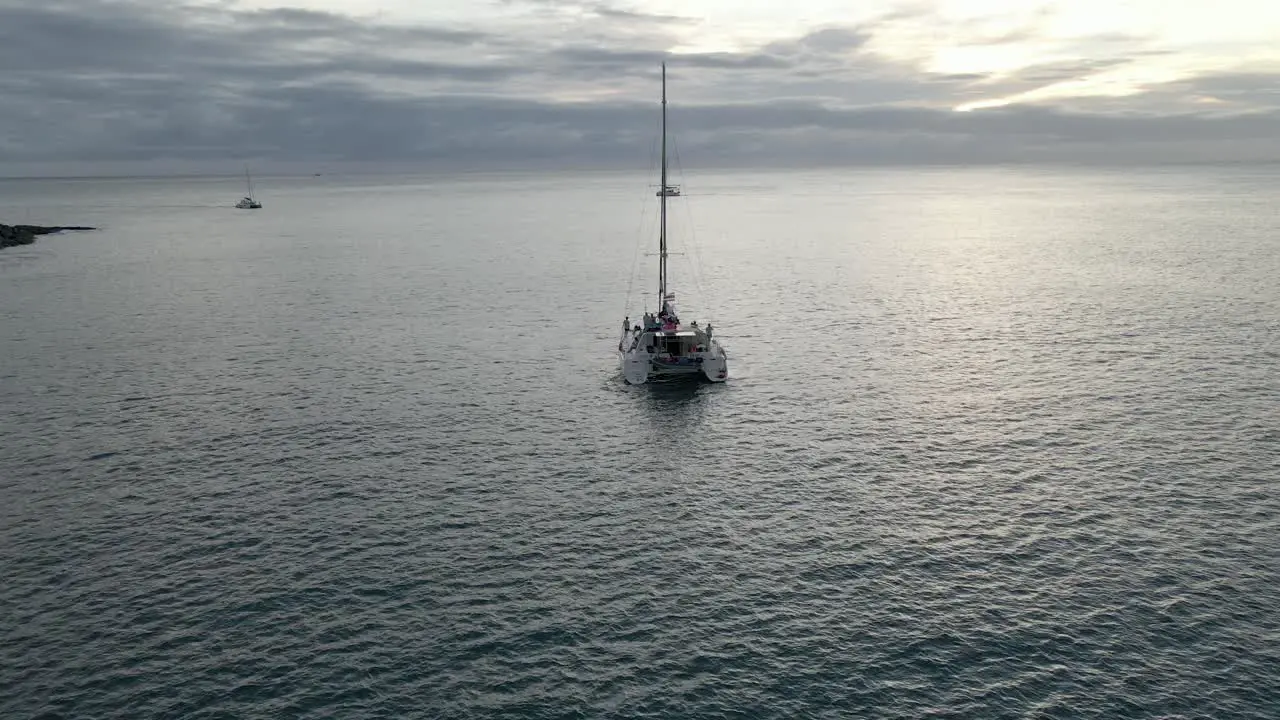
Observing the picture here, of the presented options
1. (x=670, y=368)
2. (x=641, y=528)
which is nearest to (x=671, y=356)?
(x=670, y=368)

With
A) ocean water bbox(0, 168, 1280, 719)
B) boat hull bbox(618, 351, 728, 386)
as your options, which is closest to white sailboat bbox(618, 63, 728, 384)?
boat hull bbox(618, 351, 728, 386)

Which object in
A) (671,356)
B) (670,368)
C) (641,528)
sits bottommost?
(641,528)

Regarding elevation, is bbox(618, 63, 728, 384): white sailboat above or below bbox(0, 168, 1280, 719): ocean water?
above

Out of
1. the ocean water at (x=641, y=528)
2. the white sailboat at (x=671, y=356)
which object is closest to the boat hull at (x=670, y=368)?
the white sailboat at (x=671, y=356)

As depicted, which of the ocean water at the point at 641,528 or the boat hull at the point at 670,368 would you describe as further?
the boat hull at the point at 670,368

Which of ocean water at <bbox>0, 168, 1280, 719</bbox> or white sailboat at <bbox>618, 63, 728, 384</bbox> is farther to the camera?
white sailboat at <bbox>618, 63, 728, 384</bbox>

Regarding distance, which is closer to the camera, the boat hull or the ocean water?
the ocean water

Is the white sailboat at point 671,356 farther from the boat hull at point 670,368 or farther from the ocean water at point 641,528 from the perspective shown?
the ocean water at point 641,528

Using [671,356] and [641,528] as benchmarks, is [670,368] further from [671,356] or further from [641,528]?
[641,528]

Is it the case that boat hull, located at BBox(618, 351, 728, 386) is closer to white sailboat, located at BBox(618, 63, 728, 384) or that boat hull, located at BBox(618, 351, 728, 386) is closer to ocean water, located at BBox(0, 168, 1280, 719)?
white sailboat, located at BBox(618, 63, 728, 384)
